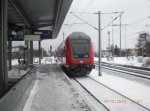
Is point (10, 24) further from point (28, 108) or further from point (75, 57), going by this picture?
point (28, 108)

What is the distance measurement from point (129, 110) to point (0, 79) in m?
4.19

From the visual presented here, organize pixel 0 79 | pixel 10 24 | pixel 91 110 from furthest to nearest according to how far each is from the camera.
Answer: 1. pixel 10 24
2. pixel 0 79
3. pixel 91 110

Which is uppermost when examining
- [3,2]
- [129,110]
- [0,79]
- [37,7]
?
[37,7]

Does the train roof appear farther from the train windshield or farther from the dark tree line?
the dark tree line

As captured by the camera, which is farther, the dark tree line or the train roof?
the dark tree line

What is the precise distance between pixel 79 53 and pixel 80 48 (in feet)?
1.29

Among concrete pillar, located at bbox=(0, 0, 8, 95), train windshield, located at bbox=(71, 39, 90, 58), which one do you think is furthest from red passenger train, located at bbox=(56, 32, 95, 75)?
concrete pillar, located at bbox=(0, 0, 8, 95)

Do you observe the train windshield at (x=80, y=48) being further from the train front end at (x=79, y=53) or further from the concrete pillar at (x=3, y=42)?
the concrete pillar at (x=3, y=42)

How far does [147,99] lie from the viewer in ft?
36.4

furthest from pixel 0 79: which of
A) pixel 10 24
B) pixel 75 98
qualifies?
pixel 10 24

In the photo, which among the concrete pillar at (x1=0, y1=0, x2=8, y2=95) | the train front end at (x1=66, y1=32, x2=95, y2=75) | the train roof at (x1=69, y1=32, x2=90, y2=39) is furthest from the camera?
the train roof at (x1=69, y1=32, x2=90, y2=39)

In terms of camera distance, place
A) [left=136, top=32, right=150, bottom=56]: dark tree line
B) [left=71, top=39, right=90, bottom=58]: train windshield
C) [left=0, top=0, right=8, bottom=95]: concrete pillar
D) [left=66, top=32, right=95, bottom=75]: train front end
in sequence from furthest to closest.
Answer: [left=136, top=32, right=150, bottom=56]: dark tree line → [left=71, top=39, right=90, bottom=58]: train windshield → [left=66, top=32, right=95, bottom=75]: train front end → [left=0, top=0, right=8, bottom=95]: concrete pillar

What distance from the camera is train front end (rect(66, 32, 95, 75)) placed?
70.5ft

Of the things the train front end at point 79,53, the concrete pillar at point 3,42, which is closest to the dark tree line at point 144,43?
the train front end at point 79,53
